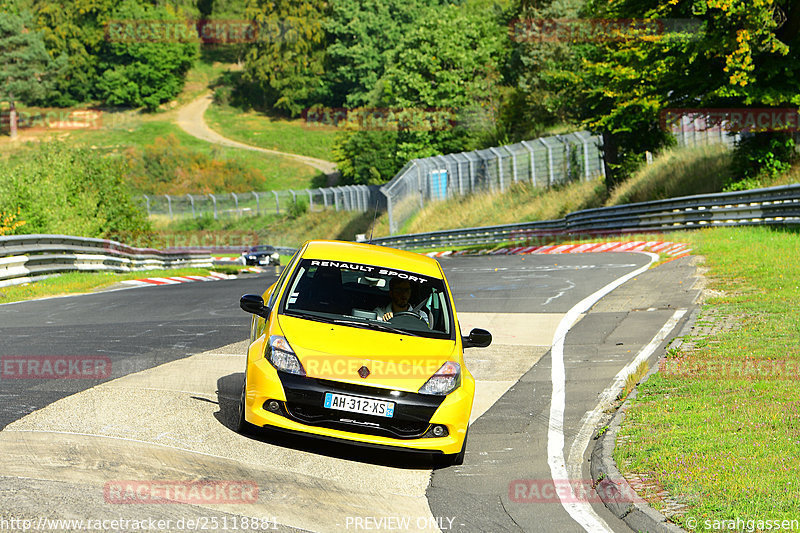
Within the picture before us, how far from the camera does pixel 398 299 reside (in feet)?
28.9

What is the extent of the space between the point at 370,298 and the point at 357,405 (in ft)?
5.72

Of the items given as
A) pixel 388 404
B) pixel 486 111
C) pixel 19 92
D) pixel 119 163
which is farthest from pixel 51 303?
pixel 19 92

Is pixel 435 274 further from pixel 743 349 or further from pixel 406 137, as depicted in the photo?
pixel 406 137

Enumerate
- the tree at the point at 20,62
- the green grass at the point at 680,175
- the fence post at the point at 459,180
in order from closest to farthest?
the green grass at the point at 680,175
the fence post at the point at 459,180
the tree at the point at 20,62

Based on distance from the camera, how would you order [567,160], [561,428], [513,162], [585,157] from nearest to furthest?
[561,428], [585,157], [567,160], [513,162]

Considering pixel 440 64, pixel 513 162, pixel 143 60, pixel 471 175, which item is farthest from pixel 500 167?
pixel 143 60

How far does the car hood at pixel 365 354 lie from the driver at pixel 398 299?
57 centimetres

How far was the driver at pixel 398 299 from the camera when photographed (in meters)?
8.70

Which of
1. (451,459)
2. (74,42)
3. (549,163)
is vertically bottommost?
(549,163)

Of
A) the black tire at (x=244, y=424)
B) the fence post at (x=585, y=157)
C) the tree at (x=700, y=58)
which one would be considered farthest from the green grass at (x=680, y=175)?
the black tire at (x=244, y=424)

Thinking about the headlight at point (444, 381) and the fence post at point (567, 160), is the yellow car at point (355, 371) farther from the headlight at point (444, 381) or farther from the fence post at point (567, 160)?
the fence post at point (567, 160)

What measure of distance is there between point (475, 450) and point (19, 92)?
118602 mm

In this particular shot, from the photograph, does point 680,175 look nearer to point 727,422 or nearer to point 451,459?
point 727,422

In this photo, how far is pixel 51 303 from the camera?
61.6ft
